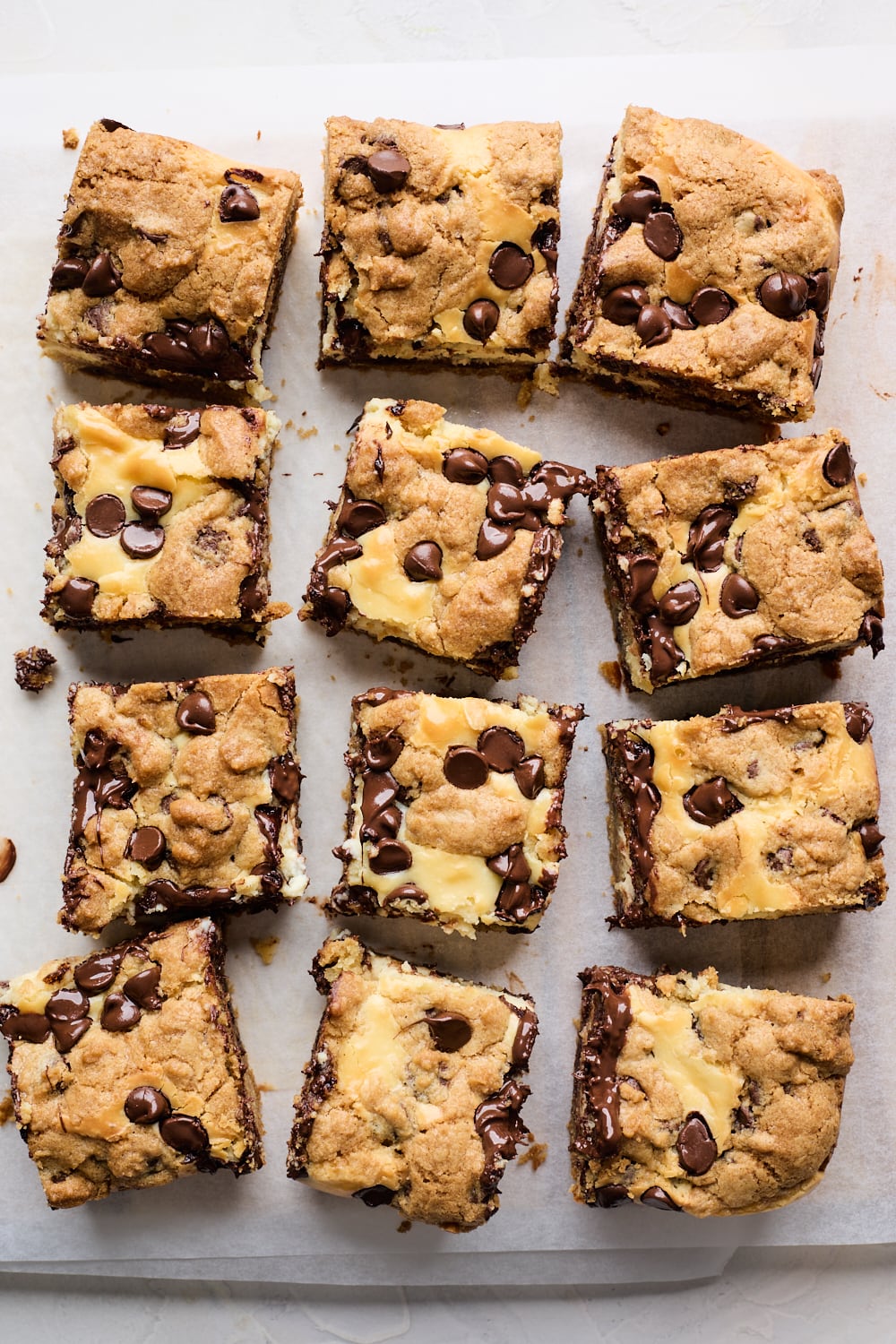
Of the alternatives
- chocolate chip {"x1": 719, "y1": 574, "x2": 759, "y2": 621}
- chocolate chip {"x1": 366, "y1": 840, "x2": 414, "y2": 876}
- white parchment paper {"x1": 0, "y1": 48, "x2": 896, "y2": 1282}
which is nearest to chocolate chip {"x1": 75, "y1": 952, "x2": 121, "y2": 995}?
white parchment paper {"x1": 0, "y1": 48, "x2": 896, "y2": 1282}

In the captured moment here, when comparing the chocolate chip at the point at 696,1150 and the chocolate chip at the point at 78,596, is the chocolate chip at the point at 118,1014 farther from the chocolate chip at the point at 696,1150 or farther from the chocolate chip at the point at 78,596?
the chocolate chip at the point at 696,1150

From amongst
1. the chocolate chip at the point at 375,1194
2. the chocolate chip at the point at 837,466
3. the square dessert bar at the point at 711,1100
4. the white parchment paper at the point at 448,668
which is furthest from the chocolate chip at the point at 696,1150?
the chocolate chip at the point at 837,466

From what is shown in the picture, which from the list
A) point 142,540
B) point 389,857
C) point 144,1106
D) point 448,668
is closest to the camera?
point 144,1106

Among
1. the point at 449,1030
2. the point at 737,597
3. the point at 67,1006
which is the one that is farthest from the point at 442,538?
the point at 67,1006

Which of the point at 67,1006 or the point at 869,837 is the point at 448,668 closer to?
the point at 869,837

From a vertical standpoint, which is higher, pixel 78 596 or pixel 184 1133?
pixel 78 596

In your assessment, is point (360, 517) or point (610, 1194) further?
point (360, 517)

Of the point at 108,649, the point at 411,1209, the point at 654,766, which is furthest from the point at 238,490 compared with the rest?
the point at 411,1209

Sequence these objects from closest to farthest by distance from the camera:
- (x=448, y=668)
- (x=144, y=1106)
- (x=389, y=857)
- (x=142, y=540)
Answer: (x=144, y=1106), (x=389, y=857), (x=142, y=540), (x=448, y=668)
